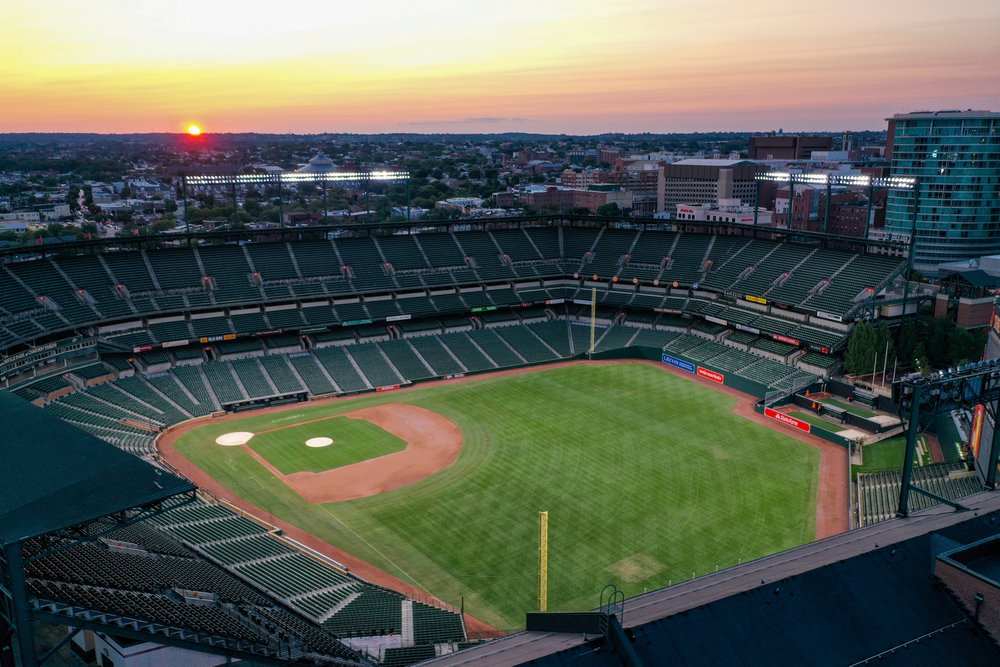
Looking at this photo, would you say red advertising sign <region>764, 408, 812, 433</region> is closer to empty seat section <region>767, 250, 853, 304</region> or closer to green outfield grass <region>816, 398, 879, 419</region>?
green outfield grass <region>816, 398, 879, 419</region>

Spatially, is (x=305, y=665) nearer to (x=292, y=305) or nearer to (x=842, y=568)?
(x=842, y=568)

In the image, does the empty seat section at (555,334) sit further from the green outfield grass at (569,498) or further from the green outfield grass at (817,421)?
the green outfield grass at (817,421)

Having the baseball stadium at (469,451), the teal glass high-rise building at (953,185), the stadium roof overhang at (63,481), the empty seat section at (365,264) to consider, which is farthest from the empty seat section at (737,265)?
the teal glass high-rise building at (953,185)

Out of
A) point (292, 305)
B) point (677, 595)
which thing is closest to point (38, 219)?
Result: point (292, 305)

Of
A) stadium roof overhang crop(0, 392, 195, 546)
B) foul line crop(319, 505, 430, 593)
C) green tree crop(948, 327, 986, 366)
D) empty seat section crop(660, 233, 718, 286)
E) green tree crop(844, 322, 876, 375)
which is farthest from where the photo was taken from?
empty seat section crop(660, 233, 718, 286)

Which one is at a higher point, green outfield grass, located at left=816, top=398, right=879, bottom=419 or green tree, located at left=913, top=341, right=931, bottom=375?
green tree, located at left=913, top=341, right=931, bottom=375

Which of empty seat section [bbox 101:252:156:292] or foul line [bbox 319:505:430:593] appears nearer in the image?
foul line [bbox 319:505:430:593]

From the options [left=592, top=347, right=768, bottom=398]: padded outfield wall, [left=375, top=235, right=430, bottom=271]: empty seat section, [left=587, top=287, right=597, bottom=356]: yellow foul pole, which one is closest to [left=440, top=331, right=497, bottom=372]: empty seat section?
[left=375, top=235, right=430, bottom=271]: empty seat section
